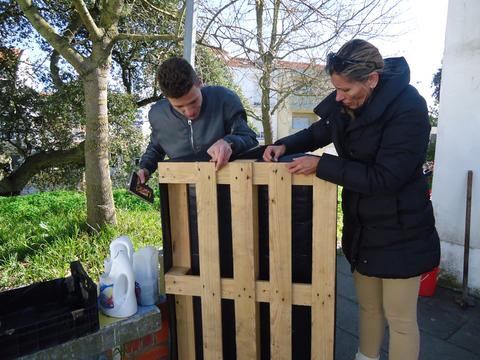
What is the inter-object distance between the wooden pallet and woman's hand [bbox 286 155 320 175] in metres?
0.04

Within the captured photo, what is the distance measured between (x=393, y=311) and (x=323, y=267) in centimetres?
47

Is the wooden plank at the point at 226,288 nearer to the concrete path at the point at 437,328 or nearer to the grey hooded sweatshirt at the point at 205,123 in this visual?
the grey hooded sweatshirt at the point at 205,123

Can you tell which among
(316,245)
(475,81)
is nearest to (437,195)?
(475,81)

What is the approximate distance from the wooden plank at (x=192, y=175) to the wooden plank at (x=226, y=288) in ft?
1.64

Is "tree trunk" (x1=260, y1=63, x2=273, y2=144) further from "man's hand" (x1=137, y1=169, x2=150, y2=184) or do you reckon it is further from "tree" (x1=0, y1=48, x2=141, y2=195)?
"man's hand" (x1=137, y1=169, x2=150, y2=184)

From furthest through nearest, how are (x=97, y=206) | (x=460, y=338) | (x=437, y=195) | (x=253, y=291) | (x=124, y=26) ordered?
(x=124, y=26) → (x=97, y=206) → (x=437, y=195) → (x=460, y=338) → (x=253, y=291)

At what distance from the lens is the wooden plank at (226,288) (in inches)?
69.9

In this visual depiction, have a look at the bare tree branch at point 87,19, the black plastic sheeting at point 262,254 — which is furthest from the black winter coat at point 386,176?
the bare tree branch at point 87,19

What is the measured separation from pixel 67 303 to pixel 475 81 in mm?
3588

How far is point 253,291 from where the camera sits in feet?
5.93

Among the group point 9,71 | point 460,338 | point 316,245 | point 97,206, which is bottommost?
point 460,338

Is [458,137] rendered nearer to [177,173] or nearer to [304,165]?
[304,165]

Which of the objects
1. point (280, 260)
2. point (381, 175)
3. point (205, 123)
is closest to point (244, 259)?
point (280, 260)

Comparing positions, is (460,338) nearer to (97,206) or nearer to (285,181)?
(285,181)
